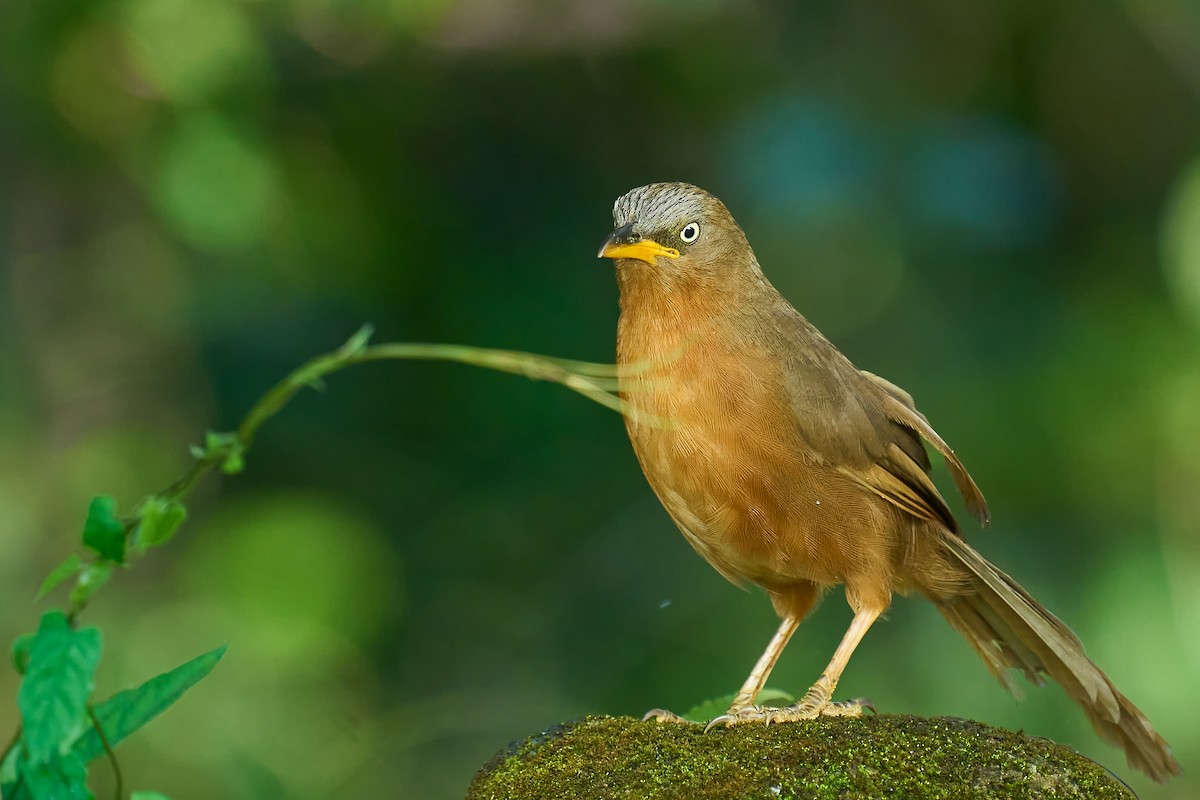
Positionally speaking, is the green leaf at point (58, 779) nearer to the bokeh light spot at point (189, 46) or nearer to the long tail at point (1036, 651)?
the long tail at point (1036, 651)

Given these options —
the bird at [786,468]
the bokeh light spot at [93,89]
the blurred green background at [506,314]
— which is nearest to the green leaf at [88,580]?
the bird at [786,468]

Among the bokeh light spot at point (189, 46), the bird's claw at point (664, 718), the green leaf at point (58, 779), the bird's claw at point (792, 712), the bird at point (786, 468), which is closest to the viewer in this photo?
the green leaf at point (58, 779)

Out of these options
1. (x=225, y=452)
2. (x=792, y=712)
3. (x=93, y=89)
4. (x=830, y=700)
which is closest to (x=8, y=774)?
(x=225, y=452)

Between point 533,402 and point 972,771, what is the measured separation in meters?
4.39

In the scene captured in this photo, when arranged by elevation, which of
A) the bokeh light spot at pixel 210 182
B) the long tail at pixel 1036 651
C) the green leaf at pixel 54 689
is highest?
the bokeh light spot at pixel 210 182

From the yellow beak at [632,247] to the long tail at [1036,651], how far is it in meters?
1.18

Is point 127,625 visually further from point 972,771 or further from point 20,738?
point 972,771

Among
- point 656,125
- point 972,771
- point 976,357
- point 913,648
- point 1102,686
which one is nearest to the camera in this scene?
point 972,771

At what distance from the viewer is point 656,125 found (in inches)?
279

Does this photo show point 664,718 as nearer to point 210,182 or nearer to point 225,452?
point 225,452

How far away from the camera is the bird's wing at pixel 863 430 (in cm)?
371

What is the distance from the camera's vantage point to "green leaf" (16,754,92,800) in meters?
2.12

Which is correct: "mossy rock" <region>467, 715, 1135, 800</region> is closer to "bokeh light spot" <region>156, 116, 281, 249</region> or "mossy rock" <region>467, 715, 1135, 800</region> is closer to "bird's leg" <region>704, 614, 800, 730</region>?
"bird's leg" <region>704, 614, 800, 730</region>

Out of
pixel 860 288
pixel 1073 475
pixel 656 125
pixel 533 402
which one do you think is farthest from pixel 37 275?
pixel 1073 475
